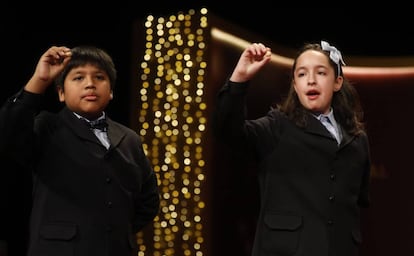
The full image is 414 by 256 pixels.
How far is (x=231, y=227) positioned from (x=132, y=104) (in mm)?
859

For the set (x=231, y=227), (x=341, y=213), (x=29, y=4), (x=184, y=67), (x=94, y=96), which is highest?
(x=29, y=4)

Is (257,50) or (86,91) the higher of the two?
(257,50)

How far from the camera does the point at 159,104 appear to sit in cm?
387

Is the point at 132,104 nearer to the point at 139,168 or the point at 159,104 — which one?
the point at 159,104

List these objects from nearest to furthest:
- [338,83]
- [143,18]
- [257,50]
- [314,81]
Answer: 1. [257,50]
2. [314,81]
3. [338,83]
4. [143,18]

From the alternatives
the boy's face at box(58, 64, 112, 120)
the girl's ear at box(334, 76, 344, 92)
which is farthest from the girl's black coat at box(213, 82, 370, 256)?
the boy's face at box(58, 64, 112, 120)

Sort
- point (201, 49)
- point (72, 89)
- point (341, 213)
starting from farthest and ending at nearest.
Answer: point (201, 49)
point (72, 89)
point (341, 213)

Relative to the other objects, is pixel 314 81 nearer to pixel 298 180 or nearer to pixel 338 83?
pixel 338 83

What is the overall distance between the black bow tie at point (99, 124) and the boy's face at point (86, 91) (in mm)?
19

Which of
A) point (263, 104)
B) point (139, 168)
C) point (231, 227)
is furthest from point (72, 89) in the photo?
point (263, 104)

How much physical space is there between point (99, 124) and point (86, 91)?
0.40ft

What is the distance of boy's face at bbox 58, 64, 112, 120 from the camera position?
227cm

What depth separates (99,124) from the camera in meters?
2.32

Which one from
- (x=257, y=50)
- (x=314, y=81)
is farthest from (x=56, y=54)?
(x=314, y=81)
